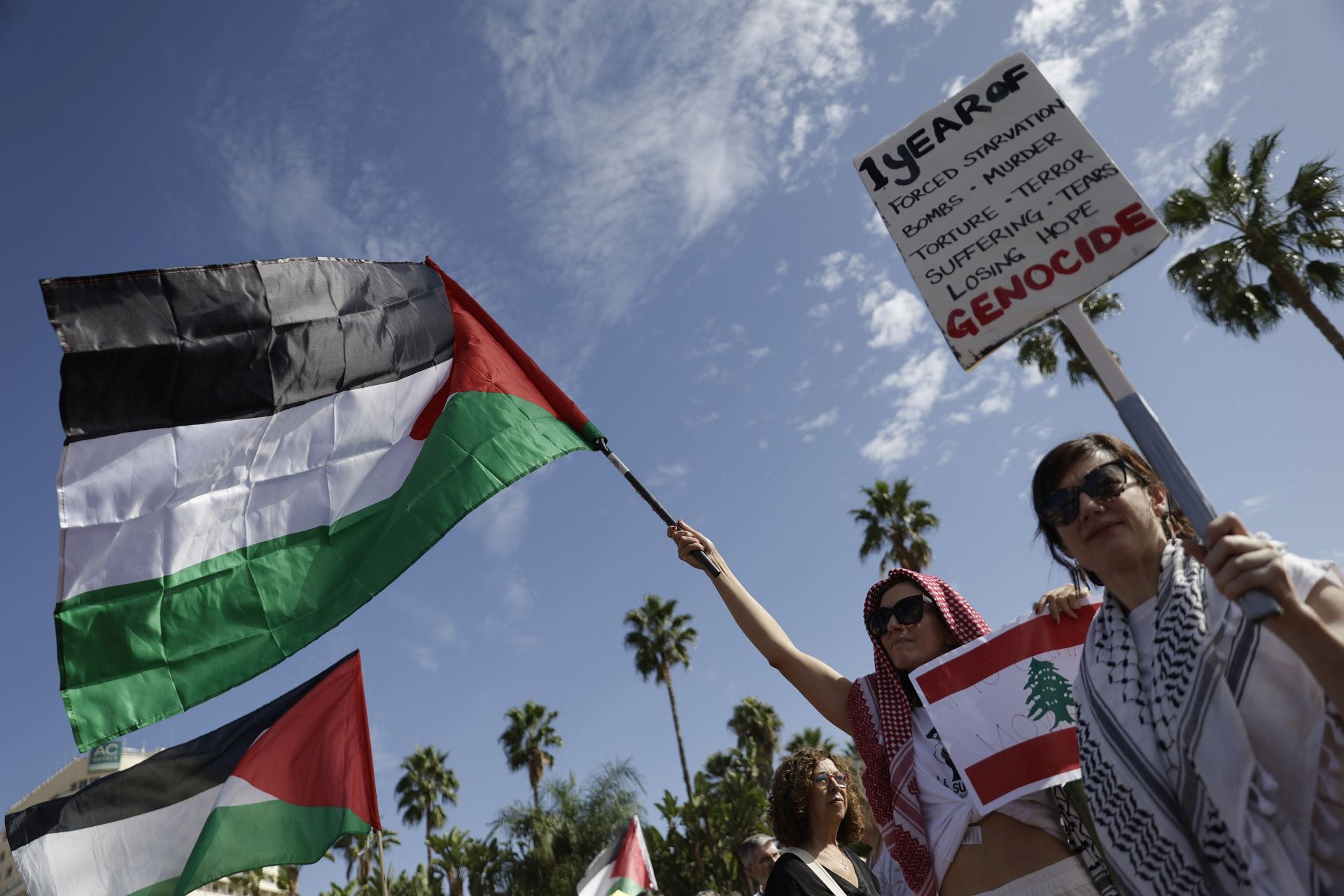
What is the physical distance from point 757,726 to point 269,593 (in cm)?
3965

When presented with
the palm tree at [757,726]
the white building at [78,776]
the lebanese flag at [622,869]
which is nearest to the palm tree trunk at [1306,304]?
the lebanese flag at [622,869]

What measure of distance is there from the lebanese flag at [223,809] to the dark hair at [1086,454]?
255 inches

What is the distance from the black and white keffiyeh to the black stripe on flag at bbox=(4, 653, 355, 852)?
6980 millimetres

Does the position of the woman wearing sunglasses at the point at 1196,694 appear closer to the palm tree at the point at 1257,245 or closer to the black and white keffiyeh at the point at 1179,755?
the black and white keffiyeh at the point at 1179,755

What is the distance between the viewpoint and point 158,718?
454cm

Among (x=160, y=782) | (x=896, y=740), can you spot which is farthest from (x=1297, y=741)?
(x=160, y=782)

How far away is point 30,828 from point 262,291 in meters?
5.20

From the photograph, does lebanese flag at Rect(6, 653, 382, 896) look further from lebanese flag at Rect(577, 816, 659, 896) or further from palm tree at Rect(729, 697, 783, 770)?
palm tree at Rect(729, 697, 783, 770)

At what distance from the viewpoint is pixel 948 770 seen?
289cm

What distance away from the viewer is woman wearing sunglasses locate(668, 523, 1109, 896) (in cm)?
268

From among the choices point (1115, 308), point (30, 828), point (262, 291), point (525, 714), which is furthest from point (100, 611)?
point (525, 714)

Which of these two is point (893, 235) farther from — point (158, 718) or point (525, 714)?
point (525, 714)

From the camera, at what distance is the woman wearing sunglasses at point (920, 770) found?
2.68 meters

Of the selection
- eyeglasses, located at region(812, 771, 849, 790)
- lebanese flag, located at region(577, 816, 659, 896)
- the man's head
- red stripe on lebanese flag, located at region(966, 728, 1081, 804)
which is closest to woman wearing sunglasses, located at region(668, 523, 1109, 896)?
red stripe on lebanese flag, located at region(966, 728, 1081, 804)
